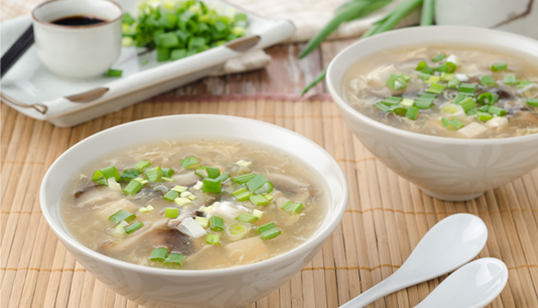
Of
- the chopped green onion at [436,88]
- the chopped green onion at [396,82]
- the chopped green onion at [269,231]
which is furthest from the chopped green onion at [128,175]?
the chopped green onion at [436,88]

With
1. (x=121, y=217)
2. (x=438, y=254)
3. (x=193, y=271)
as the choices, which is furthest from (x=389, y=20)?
(x=193, y=271)

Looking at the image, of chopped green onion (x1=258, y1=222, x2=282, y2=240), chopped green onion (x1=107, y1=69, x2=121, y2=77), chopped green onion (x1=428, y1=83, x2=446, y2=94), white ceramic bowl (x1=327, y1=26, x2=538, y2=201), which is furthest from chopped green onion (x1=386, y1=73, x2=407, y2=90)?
chopped green onion (x1=107, y1=69, x2=121, y2=77)

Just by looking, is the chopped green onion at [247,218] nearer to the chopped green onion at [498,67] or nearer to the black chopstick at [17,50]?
the chopped green onion at [498,67]

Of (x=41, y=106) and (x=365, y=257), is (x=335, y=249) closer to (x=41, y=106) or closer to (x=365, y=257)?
(x=365, y=257)

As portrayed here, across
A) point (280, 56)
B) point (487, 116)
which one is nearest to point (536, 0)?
point (487, 116)

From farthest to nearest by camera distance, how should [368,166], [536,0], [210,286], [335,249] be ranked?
[536,0] → [368,166] → [335,249] → [210,286]

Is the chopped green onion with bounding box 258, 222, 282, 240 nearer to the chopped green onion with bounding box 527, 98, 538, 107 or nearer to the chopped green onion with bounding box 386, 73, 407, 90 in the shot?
the chopped green onion with bounding box 386, 73, 407, 90
